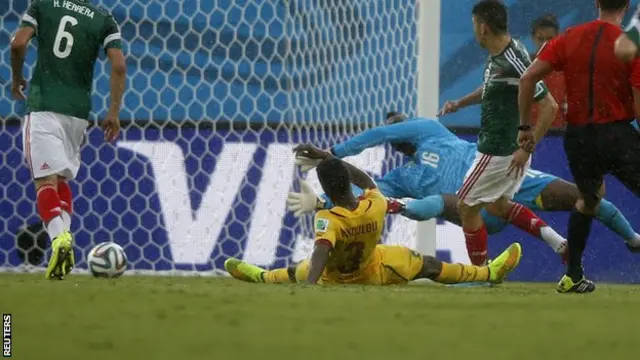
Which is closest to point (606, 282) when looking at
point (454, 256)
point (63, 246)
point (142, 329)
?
point (454, 256)

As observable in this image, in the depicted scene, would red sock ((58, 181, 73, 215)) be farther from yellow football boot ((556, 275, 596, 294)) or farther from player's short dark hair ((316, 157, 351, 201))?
yellow football boot ((556, 275, 596, 294))

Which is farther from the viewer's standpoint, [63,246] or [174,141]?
[174,141]

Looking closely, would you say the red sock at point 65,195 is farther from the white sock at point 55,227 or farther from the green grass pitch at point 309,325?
the green grass pitch at point 309,325

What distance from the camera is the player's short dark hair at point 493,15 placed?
6.56 metres

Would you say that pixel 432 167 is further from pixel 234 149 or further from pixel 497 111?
pixel 497 111

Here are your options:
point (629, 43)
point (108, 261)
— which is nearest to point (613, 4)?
point (629, 43)

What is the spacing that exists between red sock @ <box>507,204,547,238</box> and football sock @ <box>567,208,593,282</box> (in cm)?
174

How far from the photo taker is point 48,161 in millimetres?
6840

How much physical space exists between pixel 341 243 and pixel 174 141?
2499 mm

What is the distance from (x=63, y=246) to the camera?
6.37m

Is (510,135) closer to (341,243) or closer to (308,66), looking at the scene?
(341,243)

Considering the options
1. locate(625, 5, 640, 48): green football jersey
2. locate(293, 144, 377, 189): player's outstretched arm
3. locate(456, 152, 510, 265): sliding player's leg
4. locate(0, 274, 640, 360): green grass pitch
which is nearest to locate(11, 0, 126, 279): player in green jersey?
locate(293, 144, 377, 189): player's outstretched arm

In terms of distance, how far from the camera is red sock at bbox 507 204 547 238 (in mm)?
7809

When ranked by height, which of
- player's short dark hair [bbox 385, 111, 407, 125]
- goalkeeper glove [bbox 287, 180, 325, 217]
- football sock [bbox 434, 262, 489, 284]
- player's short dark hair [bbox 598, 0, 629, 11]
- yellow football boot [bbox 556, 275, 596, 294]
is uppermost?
player's short dark hair [bbox 598, 0, 629, 11]
